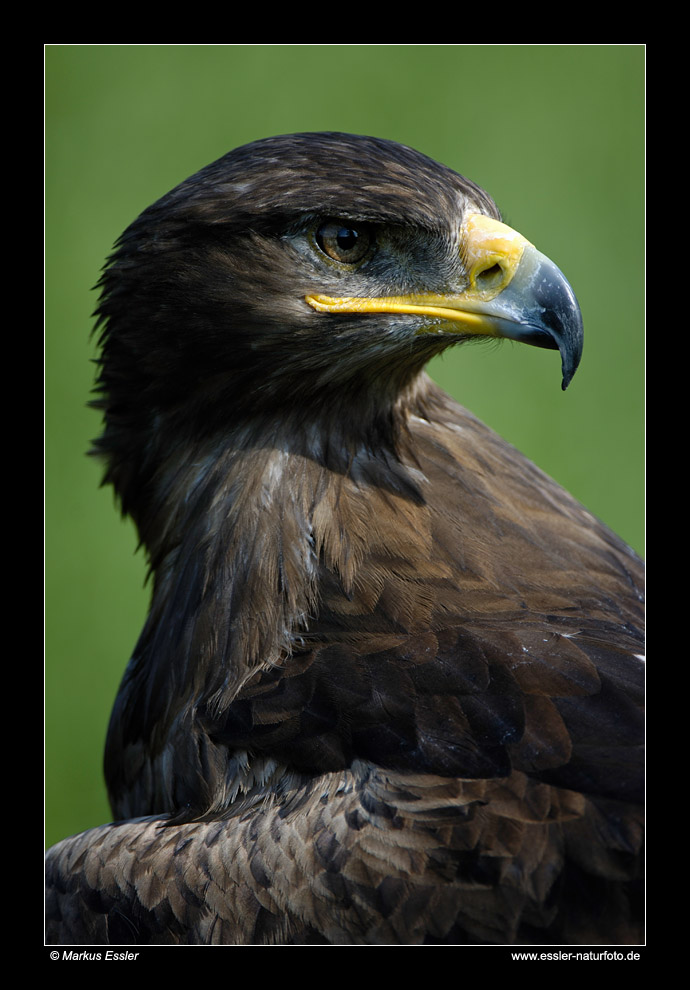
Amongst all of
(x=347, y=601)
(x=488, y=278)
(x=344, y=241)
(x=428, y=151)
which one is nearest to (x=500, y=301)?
(x=488, y=278)

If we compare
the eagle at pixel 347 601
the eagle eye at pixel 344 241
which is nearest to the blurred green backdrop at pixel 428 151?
the eagle at pixel 347 601

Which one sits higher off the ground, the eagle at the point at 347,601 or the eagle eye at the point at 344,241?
the eagle eye at the point at 344,241

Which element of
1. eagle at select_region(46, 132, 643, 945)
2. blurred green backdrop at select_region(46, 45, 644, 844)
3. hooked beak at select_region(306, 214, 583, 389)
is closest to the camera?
eagle at select_region(46, 132, 643, 945)

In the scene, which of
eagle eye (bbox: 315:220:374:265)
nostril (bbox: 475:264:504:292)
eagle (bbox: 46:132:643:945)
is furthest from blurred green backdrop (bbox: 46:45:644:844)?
nostril (bbox: 475:264:504:292)

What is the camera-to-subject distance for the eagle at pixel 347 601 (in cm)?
282

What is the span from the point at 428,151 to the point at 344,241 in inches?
216

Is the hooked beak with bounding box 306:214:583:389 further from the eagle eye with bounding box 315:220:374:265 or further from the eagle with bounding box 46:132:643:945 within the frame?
the eagle eye with bounding box 315:220:374:265

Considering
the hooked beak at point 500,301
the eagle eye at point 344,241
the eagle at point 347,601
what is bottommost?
the eagle at point 347,601

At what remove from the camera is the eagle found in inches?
111

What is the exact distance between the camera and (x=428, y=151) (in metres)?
8.34

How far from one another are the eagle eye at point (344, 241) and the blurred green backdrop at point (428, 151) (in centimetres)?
408

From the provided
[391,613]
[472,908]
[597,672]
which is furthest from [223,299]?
[472,908]

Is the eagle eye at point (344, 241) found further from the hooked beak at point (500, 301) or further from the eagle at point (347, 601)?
the hooked beak at point (500, 301)

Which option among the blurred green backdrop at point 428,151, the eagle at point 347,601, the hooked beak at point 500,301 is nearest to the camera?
the eagle at point 347,601
